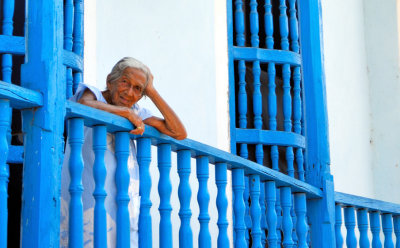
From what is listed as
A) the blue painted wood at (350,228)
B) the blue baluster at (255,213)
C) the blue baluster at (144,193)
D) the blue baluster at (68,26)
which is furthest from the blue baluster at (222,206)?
the blue baluster at (68,26)

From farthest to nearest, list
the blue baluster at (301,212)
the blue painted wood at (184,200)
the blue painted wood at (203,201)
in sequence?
the blue baluster at (301,212) → the blue painted wood at (203,201) → the blue painted wood at (184,200)

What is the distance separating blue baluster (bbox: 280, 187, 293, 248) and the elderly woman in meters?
1.15

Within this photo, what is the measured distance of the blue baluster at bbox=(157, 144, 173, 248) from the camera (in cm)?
458

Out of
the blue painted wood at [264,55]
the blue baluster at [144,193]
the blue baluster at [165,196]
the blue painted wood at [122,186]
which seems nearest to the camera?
the blue painted wood at [122,186]

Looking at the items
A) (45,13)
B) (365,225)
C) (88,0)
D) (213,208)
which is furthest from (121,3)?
(45,13)

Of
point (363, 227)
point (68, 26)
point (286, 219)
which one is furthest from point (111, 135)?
point (363, 227)

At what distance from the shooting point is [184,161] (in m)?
4.79

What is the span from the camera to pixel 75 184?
13.5ft

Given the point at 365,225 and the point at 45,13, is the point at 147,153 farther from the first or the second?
the point at 365,225

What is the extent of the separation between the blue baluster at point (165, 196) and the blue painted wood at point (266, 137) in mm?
2851

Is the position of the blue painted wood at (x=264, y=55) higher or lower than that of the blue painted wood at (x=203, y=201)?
higher

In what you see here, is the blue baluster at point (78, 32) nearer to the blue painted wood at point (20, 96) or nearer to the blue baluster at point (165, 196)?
the blue baluster at point (165, 196)

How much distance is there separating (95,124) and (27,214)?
25.7 inches

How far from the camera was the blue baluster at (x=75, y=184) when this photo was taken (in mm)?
4039
